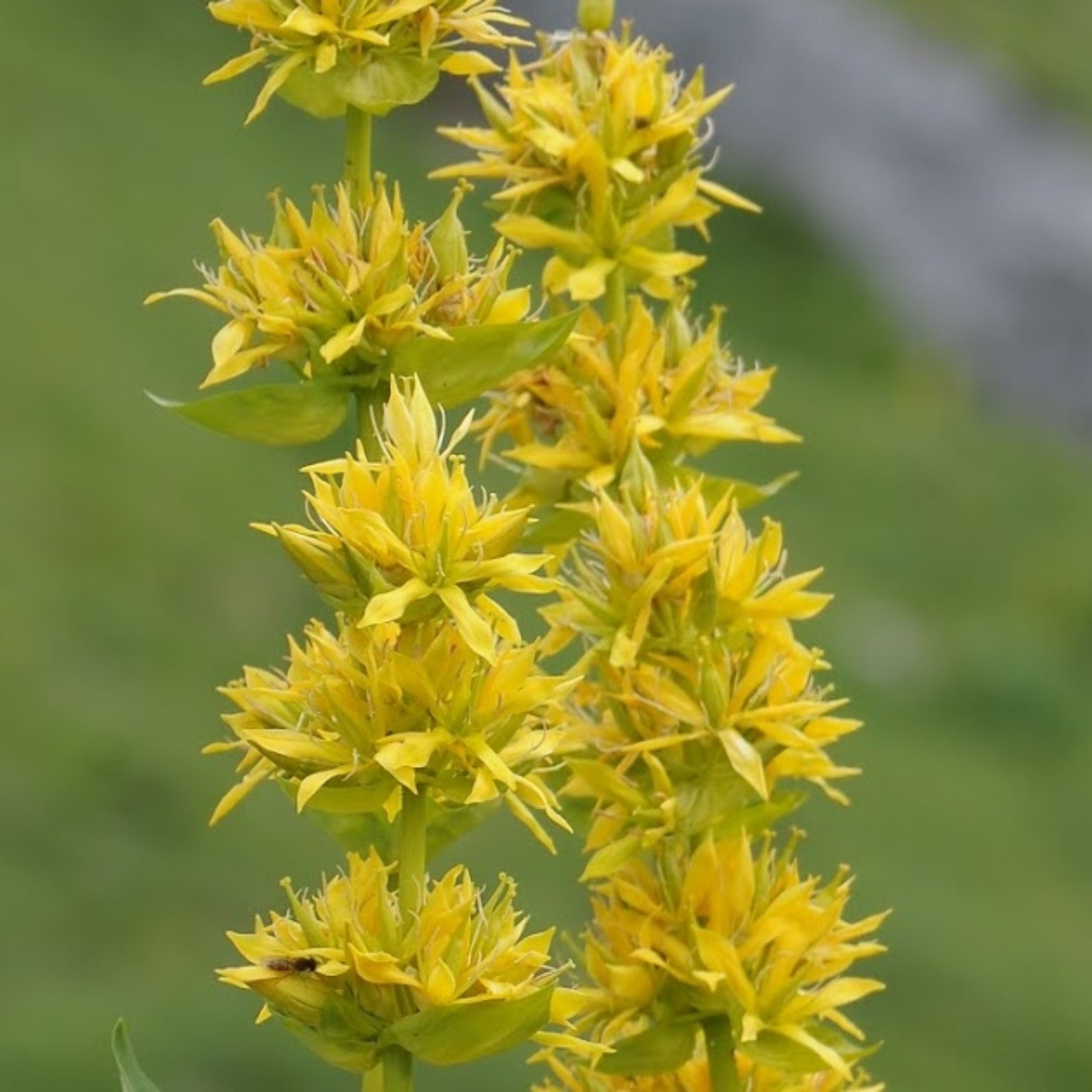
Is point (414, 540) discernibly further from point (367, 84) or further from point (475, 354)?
point (367, 84)

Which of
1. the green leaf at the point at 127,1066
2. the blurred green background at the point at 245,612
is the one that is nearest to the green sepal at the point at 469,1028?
the green leaf at the point at 127,1066

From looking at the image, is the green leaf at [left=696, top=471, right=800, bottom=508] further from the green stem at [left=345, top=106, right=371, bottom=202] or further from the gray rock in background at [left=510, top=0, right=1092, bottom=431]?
the gray rock in background at [left=510, top=0, right=1092, bottom=431]

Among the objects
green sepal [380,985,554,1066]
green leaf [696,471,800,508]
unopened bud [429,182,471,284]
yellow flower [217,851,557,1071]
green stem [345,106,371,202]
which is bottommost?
green sepal [380,985,554,1066]

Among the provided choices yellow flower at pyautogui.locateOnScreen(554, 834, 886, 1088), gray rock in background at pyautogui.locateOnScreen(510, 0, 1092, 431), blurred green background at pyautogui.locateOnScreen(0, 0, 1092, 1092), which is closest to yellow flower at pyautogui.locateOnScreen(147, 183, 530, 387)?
yellow flower at pyautogui.locateOnScreen(554, 834, 886, 1088)

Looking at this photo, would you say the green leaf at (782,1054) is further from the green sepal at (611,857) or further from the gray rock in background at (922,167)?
the gray rock in background at (922,167)

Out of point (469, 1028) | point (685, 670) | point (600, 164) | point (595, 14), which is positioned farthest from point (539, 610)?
point (595, 14)

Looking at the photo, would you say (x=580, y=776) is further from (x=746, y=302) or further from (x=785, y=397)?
(x=746, y=302)

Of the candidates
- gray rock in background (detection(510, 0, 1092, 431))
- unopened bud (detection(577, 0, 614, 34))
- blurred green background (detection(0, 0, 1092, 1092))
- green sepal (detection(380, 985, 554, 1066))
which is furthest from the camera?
gray rock in background (detection(510, 0, 1092, 431))

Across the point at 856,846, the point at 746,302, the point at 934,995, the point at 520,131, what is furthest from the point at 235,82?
the point at 520,131
